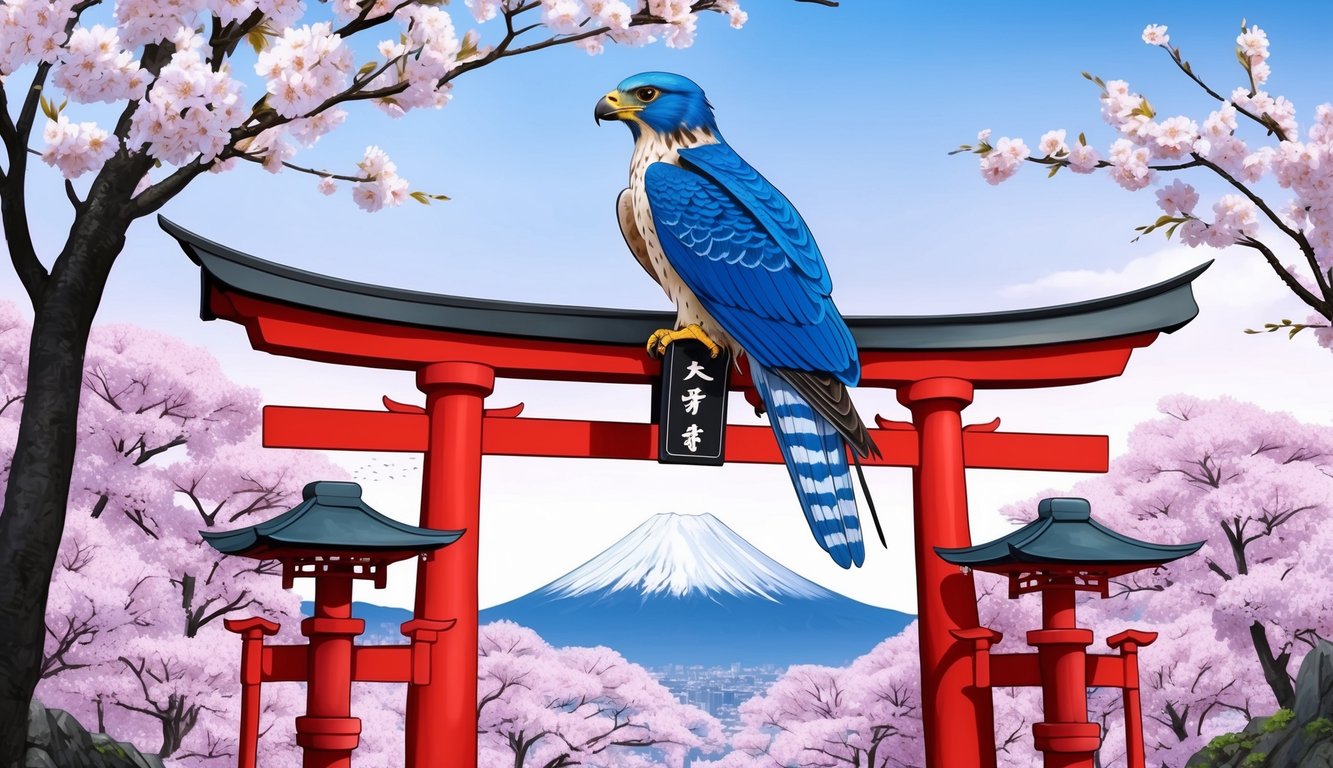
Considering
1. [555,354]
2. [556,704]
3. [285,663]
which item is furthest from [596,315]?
[556,704]

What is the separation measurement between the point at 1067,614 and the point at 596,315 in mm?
3342

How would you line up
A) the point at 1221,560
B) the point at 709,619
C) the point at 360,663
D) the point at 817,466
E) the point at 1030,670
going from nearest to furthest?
1. the point at 360,663
2. the point at 817,466
3. the point at 1030,670
4. the point at 1221,560
5. the point at 709,619

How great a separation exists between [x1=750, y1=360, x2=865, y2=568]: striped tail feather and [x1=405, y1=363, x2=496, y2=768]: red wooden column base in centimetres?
175

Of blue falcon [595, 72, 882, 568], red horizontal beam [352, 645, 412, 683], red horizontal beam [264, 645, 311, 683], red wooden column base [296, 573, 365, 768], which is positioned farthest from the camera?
blue falcon [595, 72, 882, 568]

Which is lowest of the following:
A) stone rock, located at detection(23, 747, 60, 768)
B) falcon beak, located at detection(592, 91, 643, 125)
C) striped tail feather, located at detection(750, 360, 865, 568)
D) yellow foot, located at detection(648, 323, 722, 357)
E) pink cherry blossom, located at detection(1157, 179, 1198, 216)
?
stone rock, located at detection(23, 747, 60, 768)

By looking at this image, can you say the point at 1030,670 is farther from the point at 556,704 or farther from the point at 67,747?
the point at 556,704

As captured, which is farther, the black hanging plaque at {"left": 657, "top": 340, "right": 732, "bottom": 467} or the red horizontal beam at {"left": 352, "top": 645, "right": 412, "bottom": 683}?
the black hanging plaque at {"left": 657, "top": 340, "right": 732, "bottom": 467}

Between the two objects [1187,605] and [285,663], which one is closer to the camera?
[285,663]

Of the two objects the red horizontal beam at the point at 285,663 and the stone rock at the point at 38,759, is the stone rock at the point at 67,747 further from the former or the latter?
the red horizontal beam at the point at 285,663

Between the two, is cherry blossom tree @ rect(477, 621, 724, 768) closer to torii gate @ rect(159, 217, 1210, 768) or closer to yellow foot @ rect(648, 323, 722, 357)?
torii gate @ rect(159, 217, 1210, 768)

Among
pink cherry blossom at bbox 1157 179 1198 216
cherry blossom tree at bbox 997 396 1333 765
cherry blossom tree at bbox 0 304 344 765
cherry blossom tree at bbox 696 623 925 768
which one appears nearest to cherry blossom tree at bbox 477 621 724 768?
cherry blossom tree at bbox 696 623 925 768

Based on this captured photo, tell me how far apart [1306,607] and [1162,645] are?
5.40 feet

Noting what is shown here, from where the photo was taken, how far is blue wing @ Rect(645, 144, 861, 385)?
22.6 feet

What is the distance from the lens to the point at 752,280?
6.93 meters
